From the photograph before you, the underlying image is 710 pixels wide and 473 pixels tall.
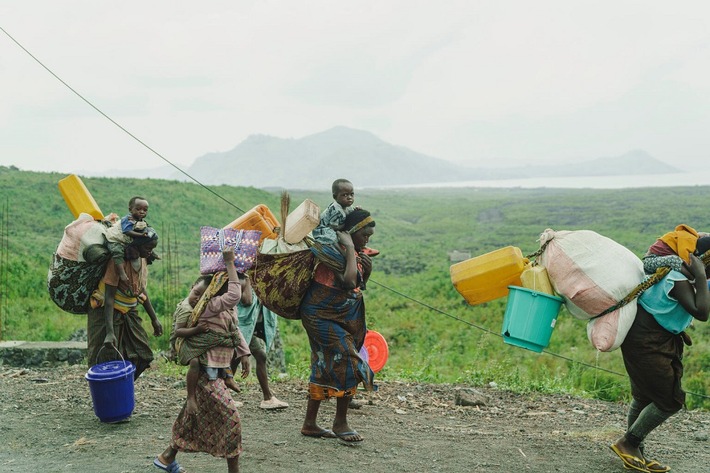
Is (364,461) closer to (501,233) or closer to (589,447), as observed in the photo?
(589,447)

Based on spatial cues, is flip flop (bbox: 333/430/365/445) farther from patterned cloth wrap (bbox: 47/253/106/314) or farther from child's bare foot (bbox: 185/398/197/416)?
patterned cloth wrap (bbox: 47/253/106/314)

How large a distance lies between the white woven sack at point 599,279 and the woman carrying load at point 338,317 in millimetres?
1302

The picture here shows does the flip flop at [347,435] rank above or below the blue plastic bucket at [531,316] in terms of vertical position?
below

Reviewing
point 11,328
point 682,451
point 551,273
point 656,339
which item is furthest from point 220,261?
point 11,328

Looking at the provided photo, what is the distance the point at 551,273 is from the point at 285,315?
1.88 metres

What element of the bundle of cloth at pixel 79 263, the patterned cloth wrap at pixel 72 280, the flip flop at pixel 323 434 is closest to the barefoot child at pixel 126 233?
the bundle of cloth at pixel 79 263

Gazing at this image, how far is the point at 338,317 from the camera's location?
185 inches

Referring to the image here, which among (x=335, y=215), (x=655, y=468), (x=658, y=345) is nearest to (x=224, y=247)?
(x=335, y=215)

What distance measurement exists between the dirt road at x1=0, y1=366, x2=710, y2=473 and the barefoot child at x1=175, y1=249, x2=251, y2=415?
2.42 ft

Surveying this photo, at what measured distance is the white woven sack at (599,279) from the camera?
13.4ft

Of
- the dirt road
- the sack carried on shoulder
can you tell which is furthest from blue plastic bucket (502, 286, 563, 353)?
the sack carried on shoulder

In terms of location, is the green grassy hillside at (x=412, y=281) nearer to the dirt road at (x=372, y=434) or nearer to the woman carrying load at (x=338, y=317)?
the dirt road at (x=372, y=434)

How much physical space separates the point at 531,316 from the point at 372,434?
160cm

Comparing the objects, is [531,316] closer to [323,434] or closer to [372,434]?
[372,434]
